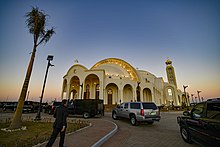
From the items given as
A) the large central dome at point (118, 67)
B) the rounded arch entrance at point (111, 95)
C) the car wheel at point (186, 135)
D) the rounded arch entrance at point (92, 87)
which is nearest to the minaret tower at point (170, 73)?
the large central dome at point (118, 67)

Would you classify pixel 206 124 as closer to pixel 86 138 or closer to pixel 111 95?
pixel 86 138

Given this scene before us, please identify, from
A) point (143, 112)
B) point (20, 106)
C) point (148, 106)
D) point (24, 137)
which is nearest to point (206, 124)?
point (143, 112)

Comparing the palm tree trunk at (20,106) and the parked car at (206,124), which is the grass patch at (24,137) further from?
the parked car at (206,124)

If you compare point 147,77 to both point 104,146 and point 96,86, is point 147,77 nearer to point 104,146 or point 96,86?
point 96,86

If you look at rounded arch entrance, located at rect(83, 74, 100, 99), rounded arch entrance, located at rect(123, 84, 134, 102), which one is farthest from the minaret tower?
rounded arch entrance, located at rect(83, 74, 100, 99)

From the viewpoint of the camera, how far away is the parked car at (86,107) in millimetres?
14992

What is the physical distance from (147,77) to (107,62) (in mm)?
18897

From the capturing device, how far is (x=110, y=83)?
34469 mm

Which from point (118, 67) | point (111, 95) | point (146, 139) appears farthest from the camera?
point (118, 67)

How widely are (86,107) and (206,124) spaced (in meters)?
13.0

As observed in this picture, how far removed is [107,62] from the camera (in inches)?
1692

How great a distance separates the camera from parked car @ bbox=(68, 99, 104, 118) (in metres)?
15.0

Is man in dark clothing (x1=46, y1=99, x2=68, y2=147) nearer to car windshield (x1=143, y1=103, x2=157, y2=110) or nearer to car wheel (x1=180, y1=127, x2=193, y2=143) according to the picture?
car wheel (x1=180, y1=127, x2=193, y2=143)

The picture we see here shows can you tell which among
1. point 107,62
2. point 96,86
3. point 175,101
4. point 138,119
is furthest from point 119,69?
point 138,119
